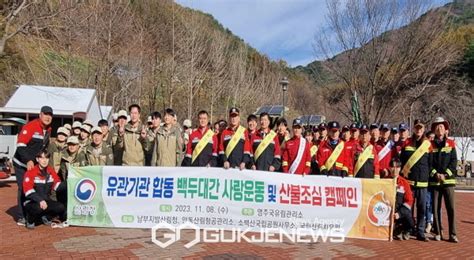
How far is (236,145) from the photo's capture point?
671 centimetres

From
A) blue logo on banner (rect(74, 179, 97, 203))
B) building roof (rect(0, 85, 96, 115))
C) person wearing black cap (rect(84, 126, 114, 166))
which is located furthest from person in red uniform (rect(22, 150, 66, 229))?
building roof (rect(0, 85, 96, 115))

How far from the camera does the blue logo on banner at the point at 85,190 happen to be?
6.39 m

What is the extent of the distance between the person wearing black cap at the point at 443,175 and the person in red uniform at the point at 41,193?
6.17 m

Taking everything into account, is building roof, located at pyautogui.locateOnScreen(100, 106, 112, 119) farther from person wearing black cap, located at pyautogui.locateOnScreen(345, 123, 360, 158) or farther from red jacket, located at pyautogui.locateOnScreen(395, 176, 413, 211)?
red jacket, located at pyautogui.locateOnScreen(395, 176, 413, 211)

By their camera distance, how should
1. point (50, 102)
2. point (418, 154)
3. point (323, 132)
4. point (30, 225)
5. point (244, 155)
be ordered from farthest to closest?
point (50, 102) → point (323, 132) → point (244, 155) → point (418, 154) → point (30, 225)

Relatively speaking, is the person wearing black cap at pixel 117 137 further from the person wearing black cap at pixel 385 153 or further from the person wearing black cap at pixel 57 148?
the person wearing black cap at pixel 385 153

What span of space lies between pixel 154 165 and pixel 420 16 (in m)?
13.4

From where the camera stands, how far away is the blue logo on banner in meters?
6.39

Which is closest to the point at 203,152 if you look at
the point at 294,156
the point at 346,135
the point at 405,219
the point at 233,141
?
the point at 233,141

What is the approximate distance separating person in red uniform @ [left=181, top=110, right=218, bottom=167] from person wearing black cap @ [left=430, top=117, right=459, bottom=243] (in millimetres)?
3688

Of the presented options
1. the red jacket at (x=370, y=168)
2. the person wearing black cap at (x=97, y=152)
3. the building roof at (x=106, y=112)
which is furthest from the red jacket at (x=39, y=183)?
the building roof at (x=106, y=112)

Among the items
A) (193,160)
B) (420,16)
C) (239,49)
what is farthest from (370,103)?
(239,49)

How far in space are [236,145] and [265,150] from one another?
54 cm

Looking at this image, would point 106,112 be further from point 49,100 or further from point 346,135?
point 346,135
